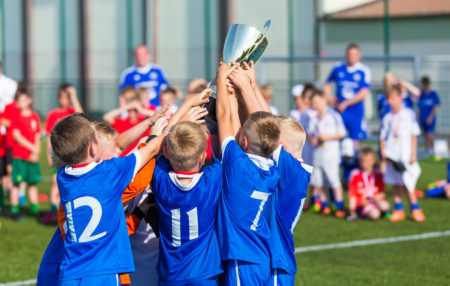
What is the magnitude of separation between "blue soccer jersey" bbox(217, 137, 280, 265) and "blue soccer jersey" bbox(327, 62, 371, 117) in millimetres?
7888

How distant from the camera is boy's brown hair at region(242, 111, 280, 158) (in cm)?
380

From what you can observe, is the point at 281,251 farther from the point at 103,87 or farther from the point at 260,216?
the point at 103,87

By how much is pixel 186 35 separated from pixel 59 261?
25.1 meters

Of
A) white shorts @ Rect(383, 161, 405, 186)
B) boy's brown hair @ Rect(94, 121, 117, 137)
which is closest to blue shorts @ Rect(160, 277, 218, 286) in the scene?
boy's brown hair @ Rect(94, 121, 117, 137)

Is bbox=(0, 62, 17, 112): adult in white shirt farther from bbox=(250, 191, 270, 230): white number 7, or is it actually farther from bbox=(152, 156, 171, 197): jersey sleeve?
bbox=(250, 191, 270, 230): white number 7

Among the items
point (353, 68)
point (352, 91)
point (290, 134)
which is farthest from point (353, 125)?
point (290, 134)

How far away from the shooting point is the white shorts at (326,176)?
9859mm

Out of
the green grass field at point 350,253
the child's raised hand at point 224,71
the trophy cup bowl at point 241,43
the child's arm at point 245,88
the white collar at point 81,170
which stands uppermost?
the trophy cup bowl at point 241,43

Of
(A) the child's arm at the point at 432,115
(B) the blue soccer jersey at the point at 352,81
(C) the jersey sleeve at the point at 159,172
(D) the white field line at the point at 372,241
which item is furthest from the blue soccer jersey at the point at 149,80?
(A) the child's arm at the point at 432,115

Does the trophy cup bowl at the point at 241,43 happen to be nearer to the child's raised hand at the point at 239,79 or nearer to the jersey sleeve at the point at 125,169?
the child's raised hand at the point at 239,79

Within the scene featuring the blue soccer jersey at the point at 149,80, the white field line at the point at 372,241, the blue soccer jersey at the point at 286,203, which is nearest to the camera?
the blue soccer jersey at the point at 286,203

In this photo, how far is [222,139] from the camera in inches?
154

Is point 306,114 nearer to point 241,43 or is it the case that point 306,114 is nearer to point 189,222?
point 241,43

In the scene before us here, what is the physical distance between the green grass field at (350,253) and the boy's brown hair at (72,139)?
3172mm
